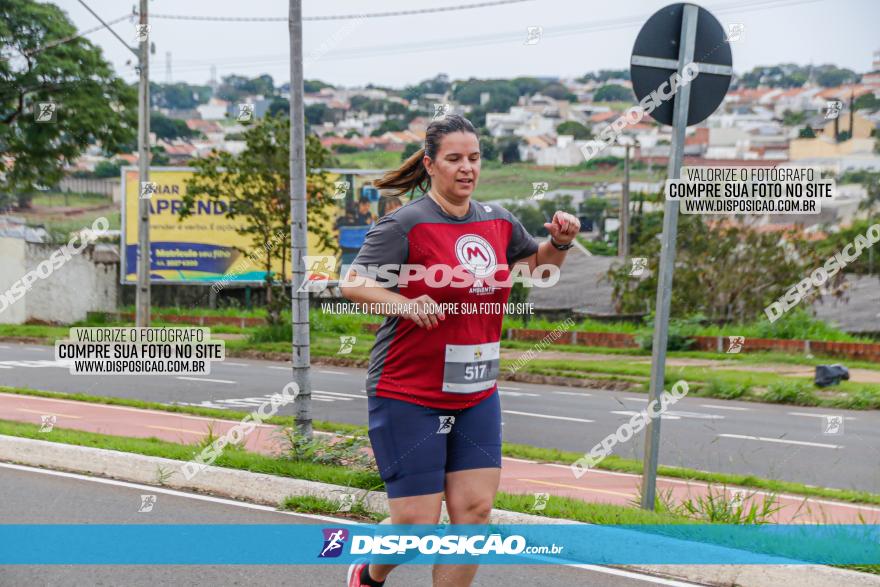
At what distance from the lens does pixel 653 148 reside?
68.4 metres

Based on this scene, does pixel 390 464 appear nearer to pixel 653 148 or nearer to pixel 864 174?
pixel 864 174

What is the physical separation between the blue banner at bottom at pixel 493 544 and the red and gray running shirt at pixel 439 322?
1392 millimetres

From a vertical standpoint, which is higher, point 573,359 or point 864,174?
point 864,174

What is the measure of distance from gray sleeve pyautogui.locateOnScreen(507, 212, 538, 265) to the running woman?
8.1 inches

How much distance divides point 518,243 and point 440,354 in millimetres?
663

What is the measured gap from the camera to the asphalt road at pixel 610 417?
10953 mm

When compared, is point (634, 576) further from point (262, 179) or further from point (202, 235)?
point (202, 235)

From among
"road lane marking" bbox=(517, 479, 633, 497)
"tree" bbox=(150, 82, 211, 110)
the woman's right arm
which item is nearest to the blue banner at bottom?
the woman's right arm

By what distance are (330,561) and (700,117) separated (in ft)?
10.3

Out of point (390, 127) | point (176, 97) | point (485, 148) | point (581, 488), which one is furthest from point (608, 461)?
point (176, 97)

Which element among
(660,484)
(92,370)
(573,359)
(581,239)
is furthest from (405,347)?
(581,239)

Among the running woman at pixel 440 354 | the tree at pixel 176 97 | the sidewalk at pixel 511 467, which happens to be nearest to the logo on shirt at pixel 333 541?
the sidewalk at pixel 511 467

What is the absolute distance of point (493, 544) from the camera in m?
6.46

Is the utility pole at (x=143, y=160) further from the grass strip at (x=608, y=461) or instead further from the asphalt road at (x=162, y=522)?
the asphalt road at (x=162, y=522)
